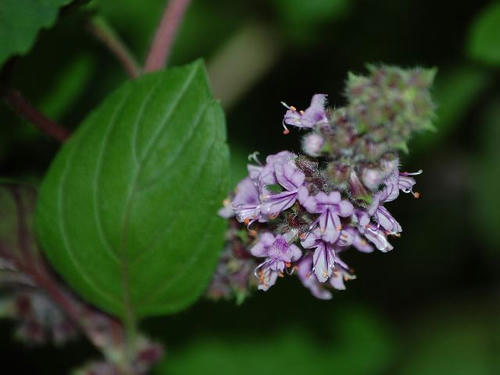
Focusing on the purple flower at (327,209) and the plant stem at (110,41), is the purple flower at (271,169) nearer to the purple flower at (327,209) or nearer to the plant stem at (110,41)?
the purple flower at (327,209)

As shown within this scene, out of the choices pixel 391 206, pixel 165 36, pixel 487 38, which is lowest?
pixel 391 206

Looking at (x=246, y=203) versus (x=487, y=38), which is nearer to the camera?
(x=246, y=203)

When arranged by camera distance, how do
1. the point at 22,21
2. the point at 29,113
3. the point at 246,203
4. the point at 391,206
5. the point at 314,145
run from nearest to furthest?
the point at 314,145 < the point at 22,21 < the point at 246,203 < the point at 29,113 < the point at 391,206

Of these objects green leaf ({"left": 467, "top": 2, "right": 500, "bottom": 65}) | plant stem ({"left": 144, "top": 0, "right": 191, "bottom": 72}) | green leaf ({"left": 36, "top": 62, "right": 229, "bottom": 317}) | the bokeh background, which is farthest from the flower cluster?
the bokeh background

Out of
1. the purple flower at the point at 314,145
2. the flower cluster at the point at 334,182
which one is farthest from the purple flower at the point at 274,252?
the purple flower at the point at 314,145

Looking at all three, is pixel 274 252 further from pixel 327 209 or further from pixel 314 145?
pixel 314 145

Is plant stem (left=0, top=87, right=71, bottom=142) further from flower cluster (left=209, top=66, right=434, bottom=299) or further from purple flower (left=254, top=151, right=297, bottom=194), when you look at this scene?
purple flower (left=254, top=151, right=297, bottom=194)

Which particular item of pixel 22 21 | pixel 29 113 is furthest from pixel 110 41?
pixel 22 21
